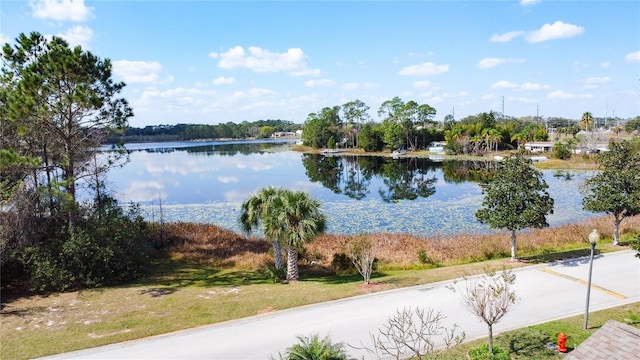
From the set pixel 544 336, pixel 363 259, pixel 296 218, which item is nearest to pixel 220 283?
pixel 296 218

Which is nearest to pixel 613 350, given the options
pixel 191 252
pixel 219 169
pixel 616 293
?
pixel 616 293

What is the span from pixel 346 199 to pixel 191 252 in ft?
67.7

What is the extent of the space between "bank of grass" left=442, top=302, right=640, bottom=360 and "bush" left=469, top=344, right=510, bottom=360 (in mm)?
282

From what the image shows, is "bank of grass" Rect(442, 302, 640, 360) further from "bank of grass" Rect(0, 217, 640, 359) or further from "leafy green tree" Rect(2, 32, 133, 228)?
"leafy green tree" Rect(2, 32, 133, 228)

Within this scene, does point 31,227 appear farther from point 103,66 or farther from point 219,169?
point 219,169

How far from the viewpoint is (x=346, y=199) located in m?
39.5

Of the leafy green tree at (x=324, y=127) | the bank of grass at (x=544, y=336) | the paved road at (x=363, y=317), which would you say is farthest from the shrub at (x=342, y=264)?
the leafy green tree at (x=324, y=127)

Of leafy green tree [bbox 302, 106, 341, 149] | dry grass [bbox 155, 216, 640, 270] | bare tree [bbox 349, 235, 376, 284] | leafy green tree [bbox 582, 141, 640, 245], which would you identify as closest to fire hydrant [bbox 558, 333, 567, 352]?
bare tree [bbox 349, 235, 376, 284]

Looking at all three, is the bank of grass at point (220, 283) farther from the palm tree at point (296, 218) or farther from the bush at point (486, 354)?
the bush at point (486, 354)

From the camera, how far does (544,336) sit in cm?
1012

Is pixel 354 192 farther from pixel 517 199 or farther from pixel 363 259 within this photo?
pixel 363 259

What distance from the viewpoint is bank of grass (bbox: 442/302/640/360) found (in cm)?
949

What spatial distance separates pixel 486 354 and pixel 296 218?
816 cm

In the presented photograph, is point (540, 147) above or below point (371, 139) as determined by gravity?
below
